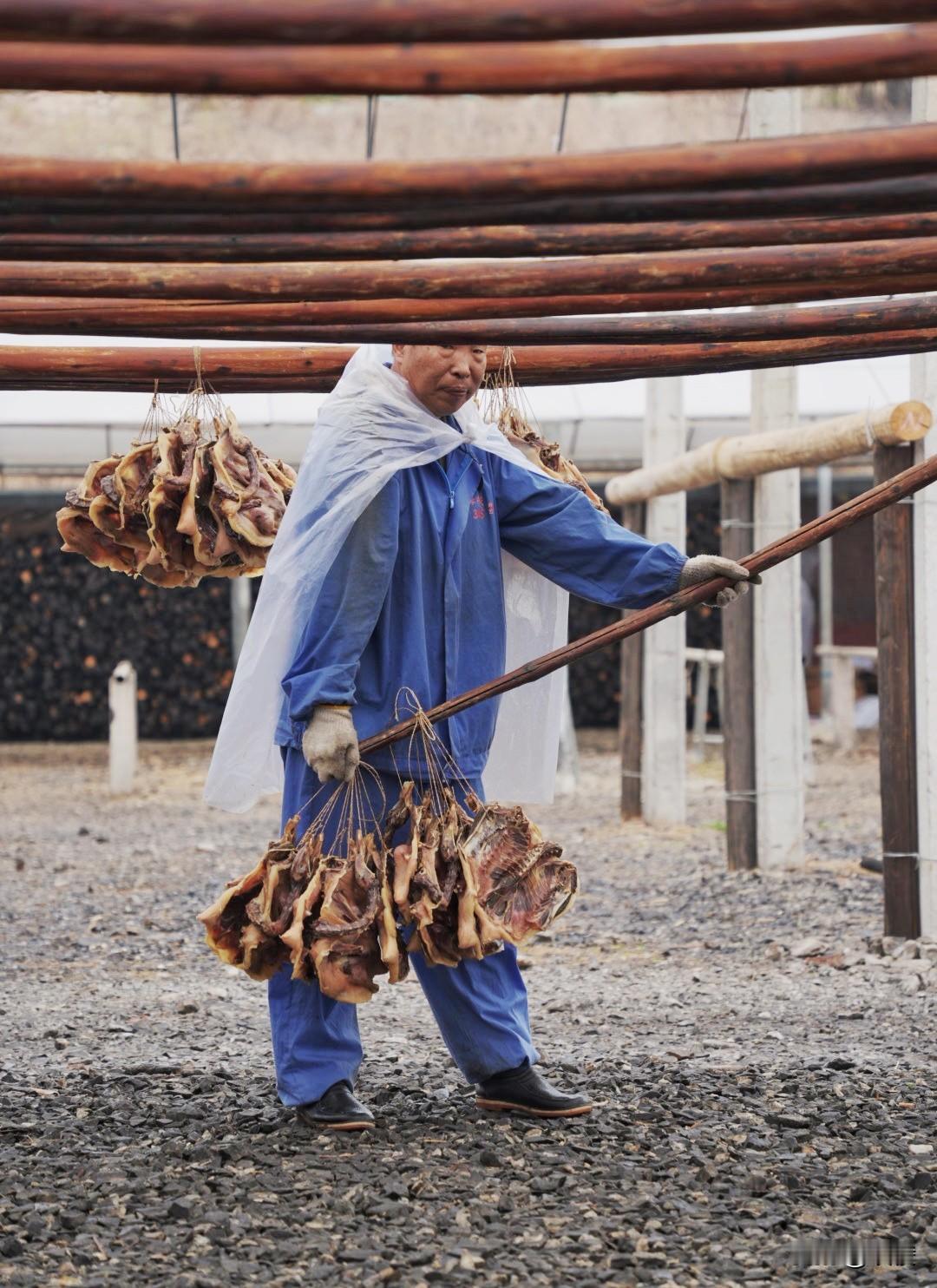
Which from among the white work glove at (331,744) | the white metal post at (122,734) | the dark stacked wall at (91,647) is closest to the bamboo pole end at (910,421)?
the white work glove at (331,744)

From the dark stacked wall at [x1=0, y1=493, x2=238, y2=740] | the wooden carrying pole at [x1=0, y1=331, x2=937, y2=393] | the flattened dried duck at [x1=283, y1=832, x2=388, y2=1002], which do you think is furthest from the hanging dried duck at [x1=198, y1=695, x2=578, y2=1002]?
the dark stacked wall at [x1=0, y1=493, x2=238, y2=740]

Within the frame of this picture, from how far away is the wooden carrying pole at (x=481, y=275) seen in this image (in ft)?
9.25

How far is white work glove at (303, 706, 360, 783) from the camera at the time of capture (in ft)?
10.9

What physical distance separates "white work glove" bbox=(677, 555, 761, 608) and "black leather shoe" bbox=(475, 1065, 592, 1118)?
46.6 inches

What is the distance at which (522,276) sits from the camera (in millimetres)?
2877

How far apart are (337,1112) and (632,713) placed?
6.11 metres

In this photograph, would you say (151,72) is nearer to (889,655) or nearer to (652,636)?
(889,655)

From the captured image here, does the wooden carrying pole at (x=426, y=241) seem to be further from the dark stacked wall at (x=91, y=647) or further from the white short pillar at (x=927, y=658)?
the dark stacked wall at (x=91, y=647)

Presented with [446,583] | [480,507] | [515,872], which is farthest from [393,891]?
[480,507]

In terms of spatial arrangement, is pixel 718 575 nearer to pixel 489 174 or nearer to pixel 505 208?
pixel 505 208

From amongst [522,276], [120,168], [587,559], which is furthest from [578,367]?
[120,168]

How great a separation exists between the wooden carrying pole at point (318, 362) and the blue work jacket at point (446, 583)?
450 millimetres

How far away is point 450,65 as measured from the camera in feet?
6.32

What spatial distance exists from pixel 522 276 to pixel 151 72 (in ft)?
3.57
